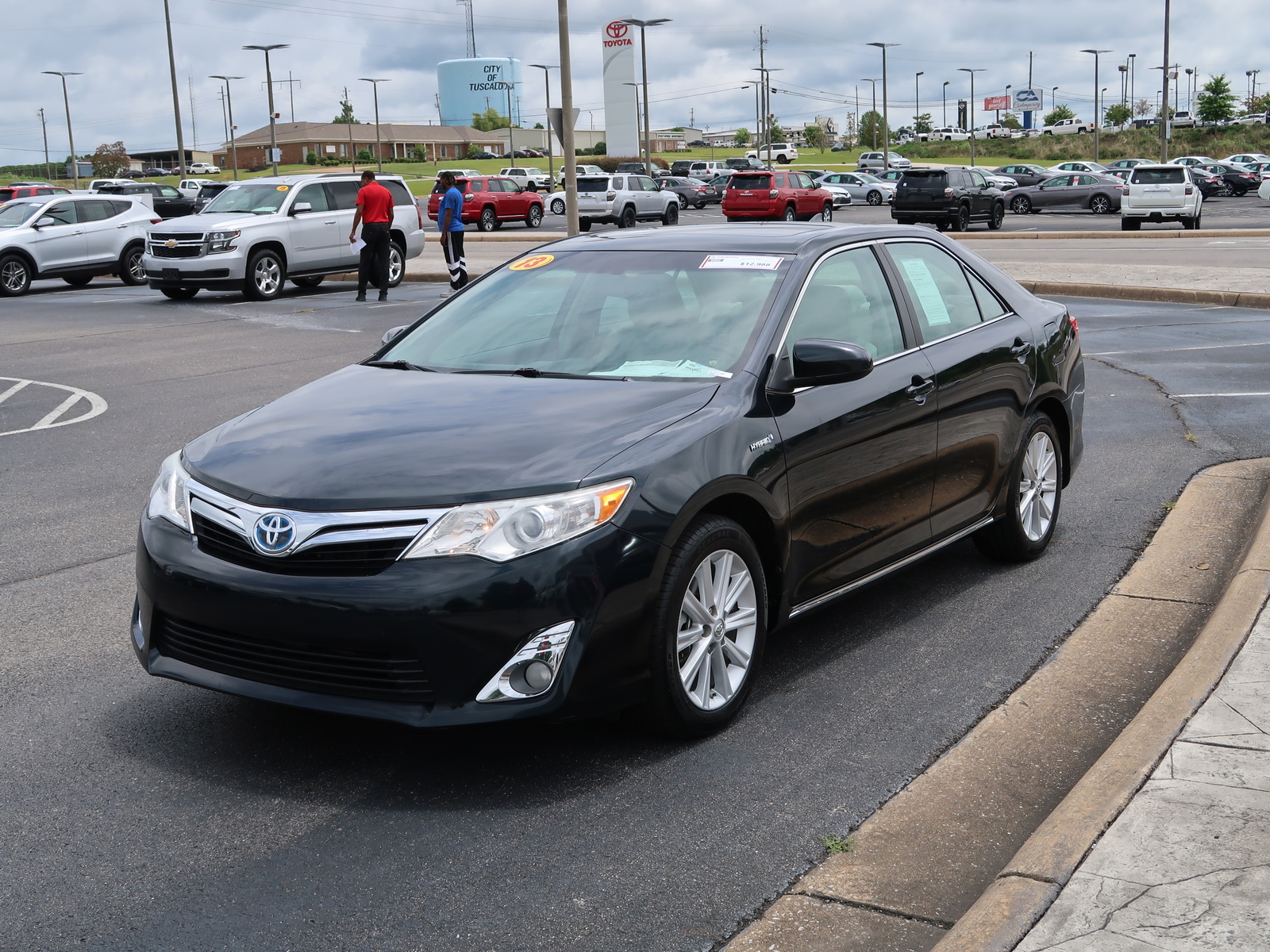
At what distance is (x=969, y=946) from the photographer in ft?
9.38

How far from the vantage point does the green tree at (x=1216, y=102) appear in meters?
111

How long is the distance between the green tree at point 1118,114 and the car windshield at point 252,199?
145m

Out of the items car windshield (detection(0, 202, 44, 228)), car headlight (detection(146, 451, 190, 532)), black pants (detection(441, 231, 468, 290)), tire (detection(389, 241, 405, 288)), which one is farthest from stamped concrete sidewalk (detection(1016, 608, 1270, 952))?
car windshield (detection(0, 202, 44, 228))

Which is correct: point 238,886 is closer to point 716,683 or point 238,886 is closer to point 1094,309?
point 716,683

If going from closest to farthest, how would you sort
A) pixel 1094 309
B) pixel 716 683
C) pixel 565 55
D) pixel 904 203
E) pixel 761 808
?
pixel 761 808
pixel 716 683
pixel 1094 309
pixel 565 55
pixel 904 203

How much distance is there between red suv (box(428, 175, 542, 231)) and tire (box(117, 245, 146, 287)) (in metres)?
17.8

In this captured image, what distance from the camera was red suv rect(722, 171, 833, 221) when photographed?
4206cm

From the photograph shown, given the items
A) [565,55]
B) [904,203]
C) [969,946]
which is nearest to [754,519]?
[969,946]

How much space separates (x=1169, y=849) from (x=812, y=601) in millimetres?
1722

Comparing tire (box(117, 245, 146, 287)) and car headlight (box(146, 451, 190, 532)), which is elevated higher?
tire (box(117, 245, 146, 287))

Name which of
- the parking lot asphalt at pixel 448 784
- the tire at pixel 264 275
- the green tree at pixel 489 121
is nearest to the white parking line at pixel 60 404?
the parking lot asphalt at pixel 448 784

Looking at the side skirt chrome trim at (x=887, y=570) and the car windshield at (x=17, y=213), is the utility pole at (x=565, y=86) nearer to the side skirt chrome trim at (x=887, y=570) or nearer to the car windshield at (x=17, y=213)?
the car windshield at (x=17, y=213)

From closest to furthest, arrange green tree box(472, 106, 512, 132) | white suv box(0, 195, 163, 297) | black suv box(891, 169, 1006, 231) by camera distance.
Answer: white suv box(0, 195, 163, 297), black suv box(891, 169, 1006, 231), green tree box(472, 106, 512, 132)

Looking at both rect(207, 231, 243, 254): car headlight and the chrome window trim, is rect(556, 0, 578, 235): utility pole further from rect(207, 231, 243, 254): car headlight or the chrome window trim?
the chrome window trim
